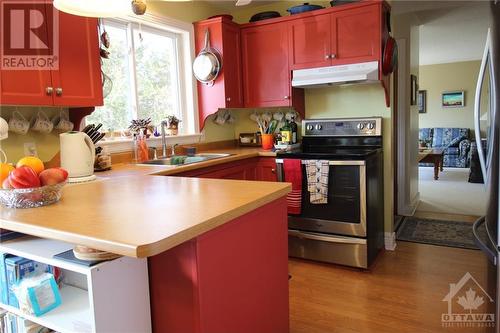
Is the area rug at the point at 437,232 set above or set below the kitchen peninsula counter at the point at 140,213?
below

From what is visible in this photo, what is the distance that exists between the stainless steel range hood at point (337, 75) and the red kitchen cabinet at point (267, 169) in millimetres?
719

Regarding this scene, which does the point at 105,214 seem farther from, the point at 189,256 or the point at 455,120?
the point at 455,120

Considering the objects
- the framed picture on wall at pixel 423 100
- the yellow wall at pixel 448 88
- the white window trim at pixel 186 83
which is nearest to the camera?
the white window trim at pixel 186 83

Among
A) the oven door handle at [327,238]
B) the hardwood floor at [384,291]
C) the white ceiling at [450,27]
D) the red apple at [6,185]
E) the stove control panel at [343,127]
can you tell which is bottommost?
the hardwood floor at [384,291]

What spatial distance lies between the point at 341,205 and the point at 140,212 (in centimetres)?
199

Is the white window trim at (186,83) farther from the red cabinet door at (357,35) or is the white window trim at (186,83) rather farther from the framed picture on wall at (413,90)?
the framed picture on wall at (413,90)

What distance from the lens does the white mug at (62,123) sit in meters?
2.30

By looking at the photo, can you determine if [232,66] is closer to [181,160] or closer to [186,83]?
[186,83]

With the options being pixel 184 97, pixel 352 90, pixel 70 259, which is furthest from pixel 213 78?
pixel 70 259

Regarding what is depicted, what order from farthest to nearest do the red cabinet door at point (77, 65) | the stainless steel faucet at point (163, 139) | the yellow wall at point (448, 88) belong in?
1. the yellow wall at point (448, 88)
2. the stainless steel faucet at point (163, 139)
3. the red cabinet door at point (77, 65)

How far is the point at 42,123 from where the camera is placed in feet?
7.14

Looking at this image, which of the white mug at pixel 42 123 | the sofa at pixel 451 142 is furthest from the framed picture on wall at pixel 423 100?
the white mug at pixel 42 123

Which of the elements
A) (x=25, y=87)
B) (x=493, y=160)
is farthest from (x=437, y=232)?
(x=25, y=87)

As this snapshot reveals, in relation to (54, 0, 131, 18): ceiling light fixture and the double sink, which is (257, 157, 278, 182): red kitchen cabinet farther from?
(54, 0, 131, 18): ceiling light fixture
